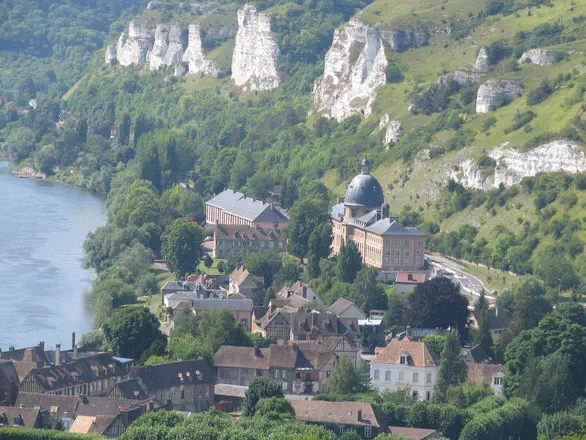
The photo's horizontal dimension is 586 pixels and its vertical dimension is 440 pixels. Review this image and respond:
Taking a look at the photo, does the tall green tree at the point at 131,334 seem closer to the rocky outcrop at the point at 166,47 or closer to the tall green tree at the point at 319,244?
the tall green tree at the point at 319,244

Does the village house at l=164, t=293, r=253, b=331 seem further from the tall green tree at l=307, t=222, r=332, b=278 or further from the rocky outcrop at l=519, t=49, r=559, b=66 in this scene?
the rocky outcrop at l=519, t=49, r=559, b=66

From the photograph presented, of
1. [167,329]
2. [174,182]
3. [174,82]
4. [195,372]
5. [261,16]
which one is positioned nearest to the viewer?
[195,372]

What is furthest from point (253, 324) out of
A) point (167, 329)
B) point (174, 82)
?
point (174, 82)

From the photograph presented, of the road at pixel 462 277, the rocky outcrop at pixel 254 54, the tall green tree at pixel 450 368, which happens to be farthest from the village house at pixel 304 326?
the rocky outcrop at pixel 254 54

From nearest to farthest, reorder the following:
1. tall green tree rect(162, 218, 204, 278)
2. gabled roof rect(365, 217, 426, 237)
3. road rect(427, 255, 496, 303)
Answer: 1. road rect(427, 255, 496, 303)
2. tall green tree rect(162, 218, 204, 278)
3. gabled roof rect(365, 217, 426, 237)

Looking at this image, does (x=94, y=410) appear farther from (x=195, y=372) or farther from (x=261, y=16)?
(x=261, y=16)

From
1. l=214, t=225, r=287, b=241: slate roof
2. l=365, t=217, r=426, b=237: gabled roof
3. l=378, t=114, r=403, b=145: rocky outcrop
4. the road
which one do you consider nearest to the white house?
the road

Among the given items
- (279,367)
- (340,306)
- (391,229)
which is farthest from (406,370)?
(391,229)

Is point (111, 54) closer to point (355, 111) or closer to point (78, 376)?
point (355, 111)
